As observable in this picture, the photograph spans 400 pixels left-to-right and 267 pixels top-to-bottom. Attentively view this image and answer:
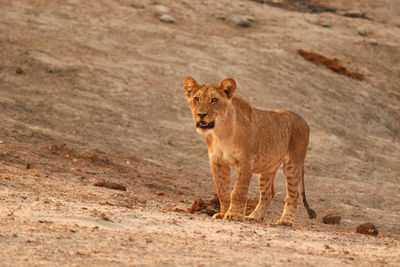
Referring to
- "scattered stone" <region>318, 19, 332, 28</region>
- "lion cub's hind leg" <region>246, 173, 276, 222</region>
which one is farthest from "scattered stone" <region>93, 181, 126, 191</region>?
"scattered stone" <region>318, 19, 332, 28</region>

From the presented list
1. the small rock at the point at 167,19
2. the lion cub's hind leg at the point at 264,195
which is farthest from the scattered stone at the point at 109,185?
the small rock at the point at 167,19

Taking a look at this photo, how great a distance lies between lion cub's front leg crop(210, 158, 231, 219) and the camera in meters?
8.06

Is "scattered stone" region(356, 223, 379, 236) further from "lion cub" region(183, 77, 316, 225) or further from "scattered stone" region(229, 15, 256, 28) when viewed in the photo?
"scattered stone" region(229, 15, 256, 28)

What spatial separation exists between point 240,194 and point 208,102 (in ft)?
3.78

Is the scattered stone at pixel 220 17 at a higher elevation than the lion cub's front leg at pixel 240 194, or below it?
below

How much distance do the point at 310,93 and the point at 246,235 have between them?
17455 mm

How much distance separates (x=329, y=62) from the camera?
1075 inches

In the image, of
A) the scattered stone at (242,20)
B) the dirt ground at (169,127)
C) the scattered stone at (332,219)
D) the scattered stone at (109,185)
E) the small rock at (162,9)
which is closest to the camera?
the dirt ground at (169,127)

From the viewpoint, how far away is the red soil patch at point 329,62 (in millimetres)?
26953

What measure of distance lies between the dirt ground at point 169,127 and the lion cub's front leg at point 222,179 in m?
0.45

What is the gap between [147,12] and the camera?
93.1 feet

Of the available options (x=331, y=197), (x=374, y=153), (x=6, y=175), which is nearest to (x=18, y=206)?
(x=6, y=175)

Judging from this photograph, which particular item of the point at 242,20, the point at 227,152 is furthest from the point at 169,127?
the point at 242,20

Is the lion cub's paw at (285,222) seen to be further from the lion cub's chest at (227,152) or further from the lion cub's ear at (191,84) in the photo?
the lion cub's ear at (191,84)
